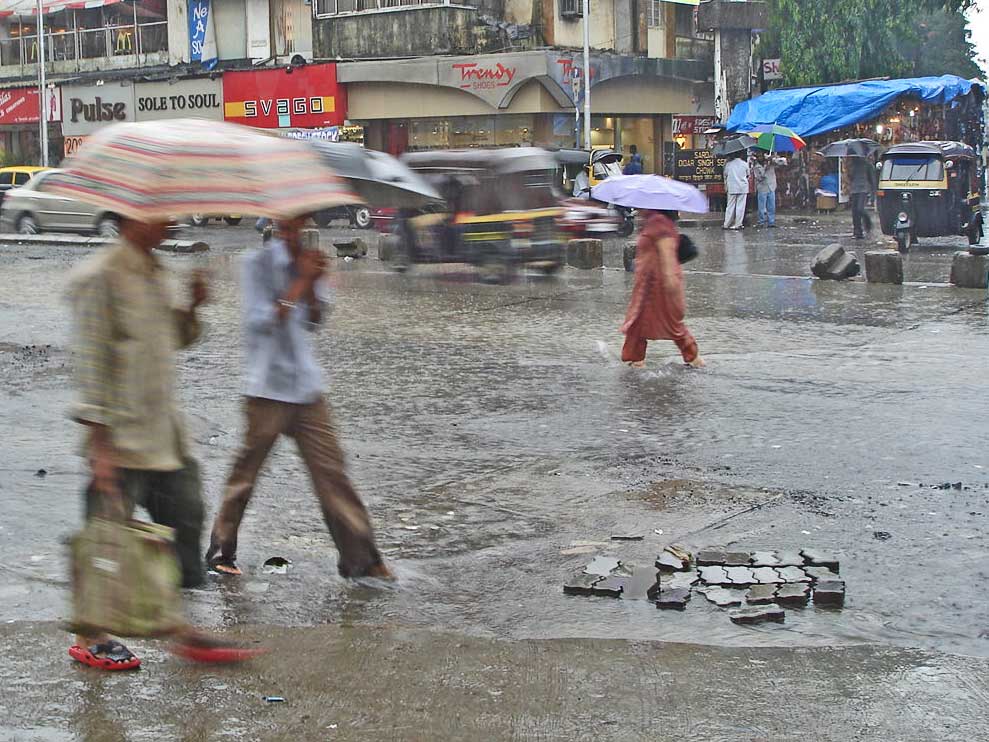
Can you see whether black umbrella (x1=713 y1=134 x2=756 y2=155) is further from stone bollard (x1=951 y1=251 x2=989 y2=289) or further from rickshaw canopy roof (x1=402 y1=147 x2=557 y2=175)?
stone bollard (x1=951 y1=251 x2=989 y2=289)

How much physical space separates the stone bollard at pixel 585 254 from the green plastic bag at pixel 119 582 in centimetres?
1616

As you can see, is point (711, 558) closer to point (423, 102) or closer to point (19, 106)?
point (423, 102)

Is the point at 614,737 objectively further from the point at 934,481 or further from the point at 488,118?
the point at 488,118

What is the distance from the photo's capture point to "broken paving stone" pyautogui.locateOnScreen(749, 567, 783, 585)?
5.73 meters

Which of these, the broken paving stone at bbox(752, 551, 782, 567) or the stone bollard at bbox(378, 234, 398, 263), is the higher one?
the stone bollard at bbox(378, 234, 398, 263)

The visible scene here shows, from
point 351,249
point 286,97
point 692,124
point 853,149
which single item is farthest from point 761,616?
point 692,124

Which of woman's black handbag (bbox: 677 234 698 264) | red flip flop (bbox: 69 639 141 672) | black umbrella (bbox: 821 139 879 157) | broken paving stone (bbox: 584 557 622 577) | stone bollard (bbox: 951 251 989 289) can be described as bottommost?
broken paving stone (bbox: 584 557 622 577)

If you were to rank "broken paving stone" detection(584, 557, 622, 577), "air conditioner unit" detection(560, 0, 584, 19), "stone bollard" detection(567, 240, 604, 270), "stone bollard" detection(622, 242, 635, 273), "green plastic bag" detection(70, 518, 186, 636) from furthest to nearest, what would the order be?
"air conditioner unit" detection(560, 0, 584, 19) < "stone bollard" detection(567, 240, 604, 270) < "stone bollard" detection(622, 242, 635, 273) < "broken paving stone" detection(584, 557, 622, 577) < "green plastic bag" detection(70, 518, 186, 636)

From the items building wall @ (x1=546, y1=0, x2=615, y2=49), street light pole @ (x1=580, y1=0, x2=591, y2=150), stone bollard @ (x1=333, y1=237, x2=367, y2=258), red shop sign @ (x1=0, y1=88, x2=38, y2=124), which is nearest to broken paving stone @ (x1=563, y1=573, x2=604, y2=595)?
stone bollard @ (x1=333, y1=237, x2=367, y2=258)

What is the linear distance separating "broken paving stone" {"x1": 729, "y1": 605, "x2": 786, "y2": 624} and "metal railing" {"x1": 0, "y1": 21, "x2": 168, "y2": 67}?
38330 mm

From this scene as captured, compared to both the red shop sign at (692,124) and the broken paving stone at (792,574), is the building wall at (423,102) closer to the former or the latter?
the red shop sign at (692,124)

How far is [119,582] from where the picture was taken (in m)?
4.23

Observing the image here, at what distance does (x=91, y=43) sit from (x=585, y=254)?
27.9 meters

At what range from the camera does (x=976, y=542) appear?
6410 mm
